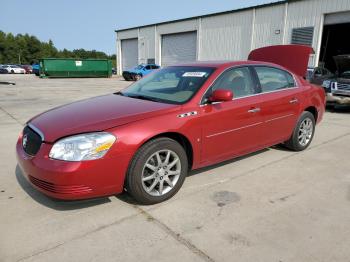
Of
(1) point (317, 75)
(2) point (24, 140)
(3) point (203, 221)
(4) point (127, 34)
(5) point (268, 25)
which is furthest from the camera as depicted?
(4) point (127, 34)

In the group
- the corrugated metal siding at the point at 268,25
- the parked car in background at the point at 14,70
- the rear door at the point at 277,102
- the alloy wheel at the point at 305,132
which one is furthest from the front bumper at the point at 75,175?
the parked car in background at the point at 14,70

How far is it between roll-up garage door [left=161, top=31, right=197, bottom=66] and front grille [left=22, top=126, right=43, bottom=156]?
25.4m

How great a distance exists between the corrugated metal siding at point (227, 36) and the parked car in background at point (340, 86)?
42.3 feet

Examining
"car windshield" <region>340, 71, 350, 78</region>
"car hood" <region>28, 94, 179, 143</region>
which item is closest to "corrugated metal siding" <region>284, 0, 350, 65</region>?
"car windshield" <region>340, 71, 350, 78</region>

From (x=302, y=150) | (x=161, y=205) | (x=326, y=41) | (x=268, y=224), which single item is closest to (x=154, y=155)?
(x=161, y=205)

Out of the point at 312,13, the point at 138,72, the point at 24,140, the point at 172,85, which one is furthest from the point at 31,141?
the point at 138,72

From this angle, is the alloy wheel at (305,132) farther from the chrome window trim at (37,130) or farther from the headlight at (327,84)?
the headlight at (327,84)

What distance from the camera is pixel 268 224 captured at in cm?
290

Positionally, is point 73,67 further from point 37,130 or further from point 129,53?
point 37,130

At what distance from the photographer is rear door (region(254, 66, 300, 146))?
14.2ft

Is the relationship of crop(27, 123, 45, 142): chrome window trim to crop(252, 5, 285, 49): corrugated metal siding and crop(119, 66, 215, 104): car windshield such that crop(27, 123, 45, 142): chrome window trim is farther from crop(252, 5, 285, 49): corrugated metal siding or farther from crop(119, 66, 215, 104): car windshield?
crop(252, 5, 285, 49): corrugated metal siding

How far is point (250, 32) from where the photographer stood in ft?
72.4

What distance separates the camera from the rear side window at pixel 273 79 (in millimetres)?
4375

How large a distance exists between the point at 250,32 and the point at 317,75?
1203 cm
